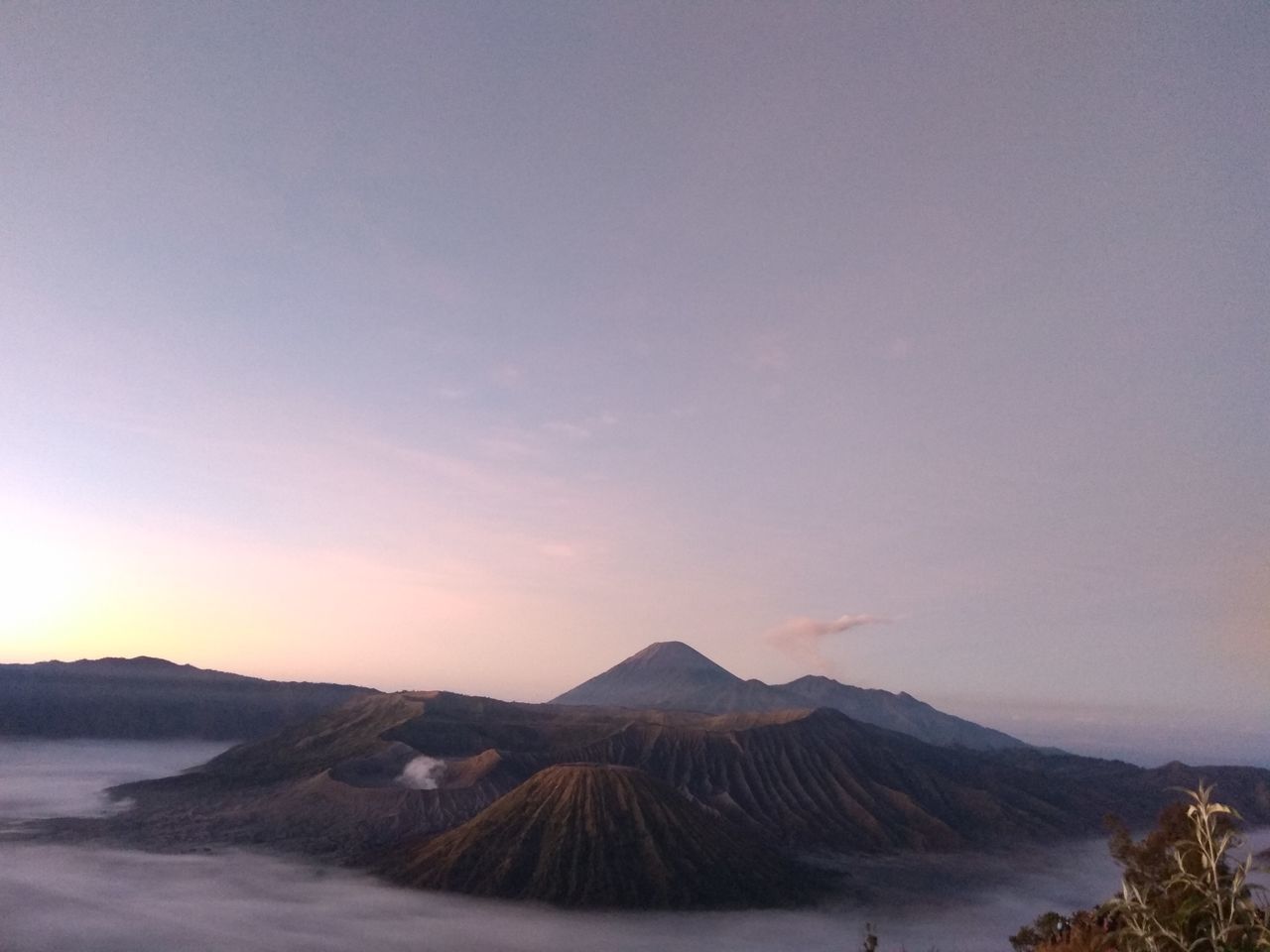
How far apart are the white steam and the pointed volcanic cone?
25.4m

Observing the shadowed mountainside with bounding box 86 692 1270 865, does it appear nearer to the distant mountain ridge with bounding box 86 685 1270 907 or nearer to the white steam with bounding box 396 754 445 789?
the distant mountain ridge with bounding box 86 685 1270 907

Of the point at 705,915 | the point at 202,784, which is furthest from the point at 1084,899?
the point at 202,784

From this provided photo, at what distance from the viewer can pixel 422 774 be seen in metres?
108

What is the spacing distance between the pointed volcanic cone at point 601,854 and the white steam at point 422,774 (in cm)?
2544

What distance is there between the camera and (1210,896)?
9.16m

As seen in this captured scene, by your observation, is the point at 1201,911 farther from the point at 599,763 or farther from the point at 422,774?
the point at 422,774

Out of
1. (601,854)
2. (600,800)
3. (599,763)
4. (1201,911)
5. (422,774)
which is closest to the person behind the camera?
(1201,911)

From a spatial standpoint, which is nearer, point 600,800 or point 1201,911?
point 1201,911

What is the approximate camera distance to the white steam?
104963 millimetres

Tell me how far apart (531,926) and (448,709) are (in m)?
79.8

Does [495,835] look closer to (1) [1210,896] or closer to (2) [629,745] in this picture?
(2) [629,745]

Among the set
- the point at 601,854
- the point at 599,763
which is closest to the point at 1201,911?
the point at 601,854

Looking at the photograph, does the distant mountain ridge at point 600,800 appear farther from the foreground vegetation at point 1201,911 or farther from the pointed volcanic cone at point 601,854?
the foreground vegetation at point 1201,911

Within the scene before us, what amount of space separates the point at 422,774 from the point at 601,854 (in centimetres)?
4053
